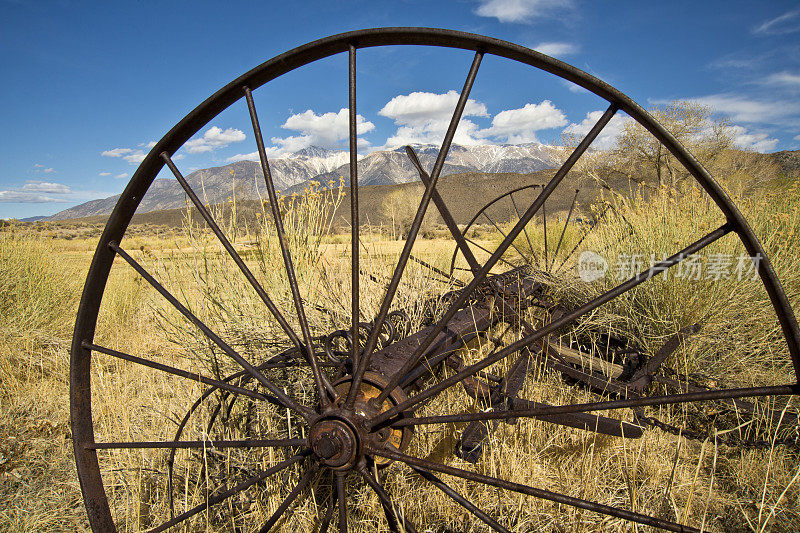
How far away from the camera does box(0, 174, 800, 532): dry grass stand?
1.84 meters

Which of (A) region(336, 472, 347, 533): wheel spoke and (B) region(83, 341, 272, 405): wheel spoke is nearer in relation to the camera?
(A) region(336, 472, 347, 533): wheel spoke

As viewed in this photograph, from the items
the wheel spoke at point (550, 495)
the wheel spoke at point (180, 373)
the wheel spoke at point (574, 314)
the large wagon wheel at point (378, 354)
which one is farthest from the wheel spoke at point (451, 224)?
the wheel spoke at point (180, 373)

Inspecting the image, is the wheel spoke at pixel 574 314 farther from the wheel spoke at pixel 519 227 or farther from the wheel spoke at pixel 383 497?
the wheel spoke at pixel 383 497

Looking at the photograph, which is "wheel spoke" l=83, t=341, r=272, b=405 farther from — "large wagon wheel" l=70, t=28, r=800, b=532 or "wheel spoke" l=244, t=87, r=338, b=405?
"wheel spoke" l=244, t=87, r=338, b=405

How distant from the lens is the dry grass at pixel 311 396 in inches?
72.6

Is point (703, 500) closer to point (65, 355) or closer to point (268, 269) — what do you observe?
point (268, 269)

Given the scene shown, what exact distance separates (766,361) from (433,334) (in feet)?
10.5

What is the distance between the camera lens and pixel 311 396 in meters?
2.35

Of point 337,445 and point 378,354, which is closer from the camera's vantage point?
point 337,445

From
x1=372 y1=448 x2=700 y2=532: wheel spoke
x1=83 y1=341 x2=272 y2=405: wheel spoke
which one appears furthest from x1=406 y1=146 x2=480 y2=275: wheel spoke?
x1=83 y1=341 x2=272 y2=405: wheel spoke

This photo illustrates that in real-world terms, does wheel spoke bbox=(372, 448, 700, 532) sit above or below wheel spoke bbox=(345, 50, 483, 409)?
below

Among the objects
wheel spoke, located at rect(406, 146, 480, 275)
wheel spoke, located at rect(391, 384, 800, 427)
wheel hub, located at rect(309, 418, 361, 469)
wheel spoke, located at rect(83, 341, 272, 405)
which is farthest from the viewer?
wheel spoke, located at rect(406, 146, 480, 275)

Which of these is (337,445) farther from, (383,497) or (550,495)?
(550,495)

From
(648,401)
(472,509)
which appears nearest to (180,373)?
(472,509)
